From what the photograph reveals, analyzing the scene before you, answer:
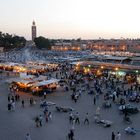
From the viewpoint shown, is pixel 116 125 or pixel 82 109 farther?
pixel 82 109

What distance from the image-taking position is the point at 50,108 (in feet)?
68.9

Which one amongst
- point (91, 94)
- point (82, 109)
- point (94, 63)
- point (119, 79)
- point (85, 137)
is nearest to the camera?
point (85, 137)

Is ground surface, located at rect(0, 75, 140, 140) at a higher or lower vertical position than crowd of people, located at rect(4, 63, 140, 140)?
lower

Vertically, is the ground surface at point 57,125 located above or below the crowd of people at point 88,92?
below

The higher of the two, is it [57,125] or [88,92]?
[88,92]

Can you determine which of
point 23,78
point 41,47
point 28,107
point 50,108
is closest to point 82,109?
point 50,108

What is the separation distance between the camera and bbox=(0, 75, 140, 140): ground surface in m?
15.3

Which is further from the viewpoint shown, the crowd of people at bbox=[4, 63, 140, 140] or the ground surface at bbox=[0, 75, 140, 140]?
the crowd of people at bbox=[4, 63, 140, 140]

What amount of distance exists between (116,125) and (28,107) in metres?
7.15

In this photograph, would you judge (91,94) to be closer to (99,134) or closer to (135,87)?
(135,87)

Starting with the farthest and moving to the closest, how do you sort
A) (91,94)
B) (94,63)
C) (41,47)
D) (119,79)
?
(41,47), (94,63), (119,79), (91,94)

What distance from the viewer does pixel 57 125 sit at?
672 inches

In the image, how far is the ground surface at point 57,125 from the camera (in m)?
15.3

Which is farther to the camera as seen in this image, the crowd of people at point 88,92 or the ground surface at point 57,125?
the crowd of people at point 88,92
